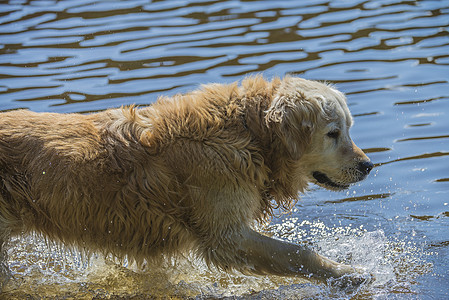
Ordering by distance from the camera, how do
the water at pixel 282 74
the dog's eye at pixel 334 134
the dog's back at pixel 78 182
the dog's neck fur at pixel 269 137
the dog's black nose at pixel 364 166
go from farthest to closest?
the water at pixel 282 74 < the dog's black nose at pixel 364 166 < the dog's eye at pixel 334 134 < the dog's neck fur at pixel 269 137 < the dog's back at pixel 78 182

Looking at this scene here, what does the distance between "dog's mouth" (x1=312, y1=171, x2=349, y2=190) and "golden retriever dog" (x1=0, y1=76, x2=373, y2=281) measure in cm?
30

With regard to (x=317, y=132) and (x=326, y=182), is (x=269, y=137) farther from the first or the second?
(x=326, y=182)

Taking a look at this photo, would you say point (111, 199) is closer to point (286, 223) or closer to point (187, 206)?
point (187, 206)

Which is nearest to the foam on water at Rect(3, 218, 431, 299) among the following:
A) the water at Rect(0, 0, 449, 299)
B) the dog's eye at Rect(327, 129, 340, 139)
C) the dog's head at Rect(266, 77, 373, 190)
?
the water at Rect(0, 0, 449, 299)

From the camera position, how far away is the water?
20.0 ft

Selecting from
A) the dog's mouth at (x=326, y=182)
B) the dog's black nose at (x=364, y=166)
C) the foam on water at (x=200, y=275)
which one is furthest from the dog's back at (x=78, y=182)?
the dog's black nose at (x=364, y=166)

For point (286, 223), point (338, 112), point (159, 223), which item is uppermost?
point (338, 112)

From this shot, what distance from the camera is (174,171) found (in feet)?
17.7

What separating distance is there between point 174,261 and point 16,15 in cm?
813

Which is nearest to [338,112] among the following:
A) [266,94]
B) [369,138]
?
[266,94]

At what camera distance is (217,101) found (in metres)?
5.57

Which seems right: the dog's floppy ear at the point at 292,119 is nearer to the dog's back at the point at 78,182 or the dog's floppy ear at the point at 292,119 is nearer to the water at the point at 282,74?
the dog's back at the point at 78,182

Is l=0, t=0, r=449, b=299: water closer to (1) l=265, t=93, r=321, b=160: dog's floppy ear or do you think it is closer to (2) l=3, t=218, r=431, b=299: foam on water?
(2) l=3, t=218, r=431, b=299: foam on water

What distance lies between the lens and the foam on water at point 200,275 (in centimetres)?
579
